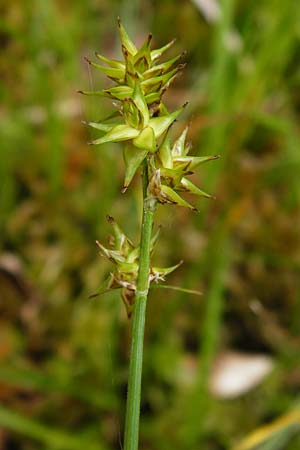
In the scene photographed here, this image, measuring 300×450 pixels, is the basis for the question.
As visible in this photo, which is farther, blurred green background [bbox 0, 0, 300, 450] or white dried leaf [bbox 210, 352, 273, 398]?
white dried leaf [bbox 210, 352, 273, 398]

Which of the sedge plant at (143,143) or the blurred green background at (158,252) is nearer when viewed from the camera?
the sedge plant at (143,143)

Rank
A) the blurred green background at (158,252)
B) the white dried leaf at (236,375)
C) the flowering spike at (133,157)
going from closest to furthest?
the flowering spike at (133,157) → the blurred green background at (158,252) → the white dried leaf at (236,375)

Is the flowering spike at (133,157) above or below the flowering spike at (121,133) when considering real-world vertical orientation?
below

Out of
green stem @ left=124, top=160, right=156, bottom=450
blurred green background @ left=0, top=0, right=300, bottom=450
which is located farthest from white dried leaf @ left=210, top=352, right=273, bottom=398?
green stem @ left=124, top=160, right=156, bottom=450

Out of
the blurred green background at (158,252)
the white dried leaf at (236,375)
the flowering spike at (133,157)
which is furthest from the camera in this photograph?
the white dried leaf at (236,375)

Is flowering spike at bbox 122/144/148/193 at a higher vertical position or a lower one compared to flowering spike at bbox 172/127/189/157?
lower

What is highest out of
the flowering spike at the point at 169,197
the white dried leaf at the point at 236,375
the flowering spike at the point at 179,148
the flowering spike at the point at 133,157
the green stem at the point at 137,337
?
the white dried leaf at the point at 236,375

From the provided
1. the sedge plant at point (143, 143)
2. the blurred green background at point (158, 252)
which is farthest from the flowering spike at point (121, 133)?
the blurred green background at point (158, 252)

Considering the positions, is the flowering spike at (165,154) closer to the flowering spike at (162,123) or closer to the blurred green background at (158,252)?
the flowering spike at (162,123)

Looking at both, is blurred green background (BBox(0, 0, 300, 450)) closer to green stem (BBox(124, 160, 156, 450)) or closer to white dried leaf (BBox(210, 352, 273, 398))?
white dried leaf (BBox(210, 352, 273, 398))

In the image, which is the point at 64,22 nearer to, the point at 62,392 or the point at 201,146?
the point at 201,146
